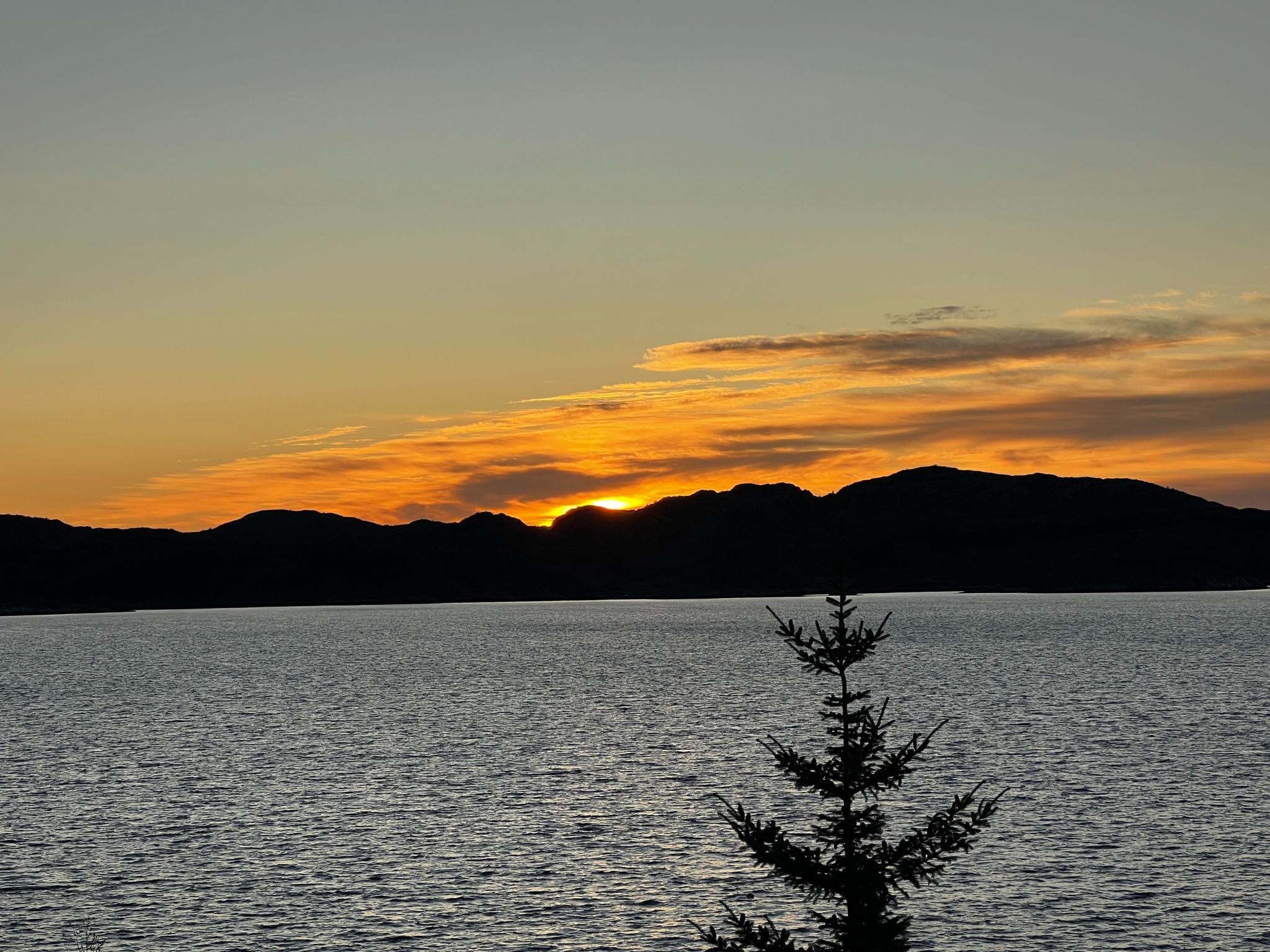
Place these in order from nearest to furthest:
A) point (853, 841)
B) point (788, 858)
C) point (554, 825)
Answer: point (853, 841) < point (788, 858) < point (554, 825)

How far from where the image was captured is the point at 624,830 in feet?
215

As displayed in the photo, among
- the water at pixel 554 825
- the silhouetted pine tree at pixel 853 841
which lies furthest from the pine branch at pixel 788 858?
the water at pixel 554 825

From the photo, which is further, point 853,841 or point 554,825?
point 554,825

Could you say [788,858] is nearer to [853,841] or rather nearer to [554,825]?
[853,841]

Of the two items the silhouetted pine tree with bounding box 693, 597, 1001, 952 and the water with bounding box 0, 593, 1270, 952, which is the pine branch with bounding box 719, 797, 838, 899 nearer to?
the silhouetted pine tree with bounding box 693, 597, 1001, 952

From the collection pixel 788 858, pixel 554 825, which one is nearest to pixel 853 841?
pixel 788 858

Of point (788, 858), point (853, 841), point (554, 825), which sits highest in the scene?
point (853, 841)

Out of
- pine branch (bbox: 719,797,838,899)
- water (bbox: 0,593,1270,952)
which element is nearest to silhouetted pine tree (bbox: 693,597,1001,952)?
pine branch (bbox: 719,797,838,899)

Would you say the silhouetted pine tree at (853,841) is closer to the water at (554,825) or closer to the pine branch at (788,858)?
the pine branch at (788,858)

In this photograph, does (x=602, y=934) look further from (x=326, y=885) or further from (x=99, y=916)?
(x=99, y=916)

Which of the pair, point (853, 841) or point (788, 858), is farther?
point (788, 858)

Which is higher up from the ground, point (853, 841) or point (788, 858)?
point (853, 841)

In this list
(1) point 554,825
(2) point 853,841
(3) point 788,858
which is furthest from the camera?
(1) point 554,825

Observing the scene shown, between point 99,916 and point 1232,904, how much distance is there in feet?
143
